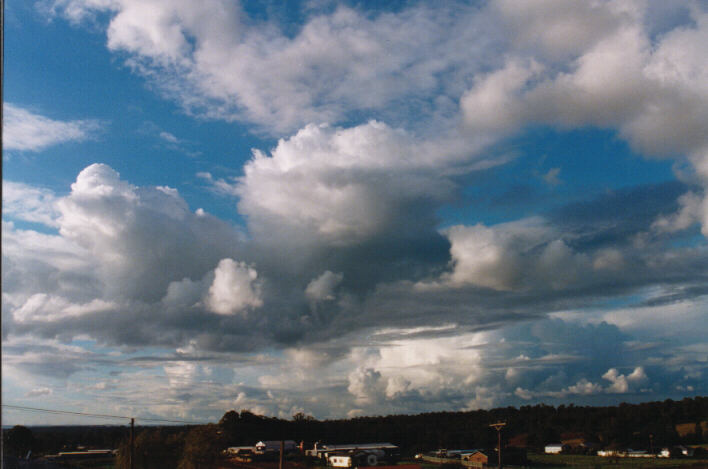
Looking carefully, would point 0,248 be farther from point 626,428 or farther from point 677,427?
point 677,427

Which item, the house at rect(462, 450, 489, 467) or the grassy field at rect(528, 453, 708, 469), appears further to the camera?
the house at rect(462, 450, 489, 467)

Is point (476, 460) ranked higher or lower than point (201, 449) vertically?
lower

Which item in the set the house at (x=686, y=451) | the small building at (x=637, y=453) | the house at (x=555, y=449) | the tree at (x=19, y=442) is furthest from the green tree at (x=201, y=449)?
the house at (x=555, y=449)

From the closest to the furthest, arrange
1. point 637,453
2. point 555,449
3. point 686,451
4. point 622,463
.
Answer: point 622,463, point 686,451, point 637,453, point 555,449

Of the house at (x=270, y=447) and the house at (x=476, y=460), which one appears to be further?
the house at (x=270, y=447)

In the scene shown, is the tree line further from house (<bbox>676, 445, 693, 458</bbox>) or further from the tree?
house (<bbox>676, 445, 693, 458</bbox>)

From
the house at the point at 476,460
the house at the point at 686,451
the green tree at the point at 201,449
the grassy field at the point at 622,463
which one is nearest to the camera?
the green tree at the point at 201,449

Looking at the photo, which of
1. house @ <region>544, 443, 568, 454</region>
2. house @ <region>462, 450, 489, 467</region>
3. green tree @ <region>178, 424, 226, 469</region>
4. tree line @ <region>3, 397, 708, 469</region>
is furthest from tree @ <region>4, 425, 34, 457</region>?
house @ <region>544, 443, 568, 454</region>

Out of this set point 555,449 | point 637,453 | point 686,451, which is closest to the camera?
point 686,451

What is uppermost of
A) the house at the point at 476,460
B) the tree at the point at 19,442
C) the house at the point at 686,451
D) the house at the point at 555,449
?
the tree at the point at 19,442

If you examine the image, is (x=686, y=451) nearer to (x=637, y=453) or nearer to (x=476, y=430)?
(x=637, y=453)

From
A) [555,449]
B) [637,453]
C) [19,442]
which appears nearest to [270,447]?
[19,442]

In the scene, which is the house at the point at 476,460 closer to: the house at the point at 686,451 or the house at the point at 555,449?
the house at the point at 686,451

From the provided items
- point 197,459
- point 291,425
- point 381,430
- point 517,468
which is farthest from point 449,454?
point 197,459
